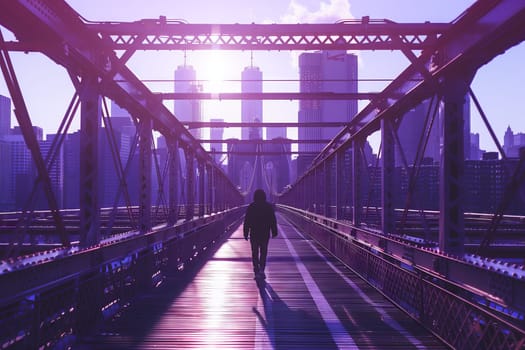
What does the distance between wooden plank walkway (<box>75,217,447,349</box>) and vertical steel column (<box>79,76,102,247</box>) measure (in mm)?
1639

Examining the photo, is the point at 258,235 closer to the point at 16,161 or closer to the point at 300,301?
the point at 300,301

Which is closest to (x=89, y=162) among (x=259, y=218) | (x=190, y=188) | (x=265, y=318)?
(x=265, y=318)

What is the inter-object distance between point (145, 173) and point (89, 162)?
4.79 metres

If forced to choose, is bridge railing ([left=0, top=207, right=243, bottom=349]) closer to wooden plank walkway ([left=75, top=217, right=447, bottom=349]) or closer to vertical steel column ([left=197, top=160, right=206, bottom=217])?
wooden plank walkway ([left=75, top=217, right=447, bottom=349])

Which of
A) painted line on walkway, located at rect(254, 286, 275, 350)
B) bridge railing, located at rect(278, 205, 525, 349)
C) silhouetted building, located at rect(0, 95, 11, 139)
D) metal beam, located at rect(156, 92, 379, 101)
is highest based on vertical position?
silhouetted building, located at rect(0, 95, 11, 139)

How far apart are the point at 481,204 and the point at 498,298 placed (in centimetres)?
12542

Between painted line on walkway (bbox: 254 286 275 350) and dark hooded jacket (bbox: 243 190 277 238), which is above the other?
dark hooded jacket (bbox: 243 190 277 238)

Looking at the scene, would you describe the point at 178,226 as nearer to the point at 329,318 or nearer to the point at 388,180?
the point at 388,180

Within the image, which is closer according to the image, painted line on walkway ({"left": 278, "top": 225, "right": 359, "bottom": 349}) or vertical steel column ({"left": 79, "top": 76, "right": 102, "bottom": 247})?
painted line on walkway ({"left": 278, "top": 225, "right": 359, "bottom": 349})

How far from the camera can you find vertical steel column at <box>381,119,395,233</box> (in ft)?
44.8

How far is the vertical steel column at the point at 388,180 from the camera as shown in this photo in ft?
44.8

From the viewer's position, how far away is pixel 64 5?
318 inches

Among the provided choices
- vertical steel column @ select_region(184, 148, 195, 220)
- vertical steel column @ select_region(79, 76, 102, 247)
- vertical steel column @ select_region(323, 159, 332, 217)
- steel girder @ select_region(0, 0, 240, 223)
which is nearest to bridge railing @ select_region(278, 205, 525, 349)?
vertical steel column @ select_region(79, 76, 102, 247)

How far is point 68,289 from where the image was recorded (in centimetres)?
651
